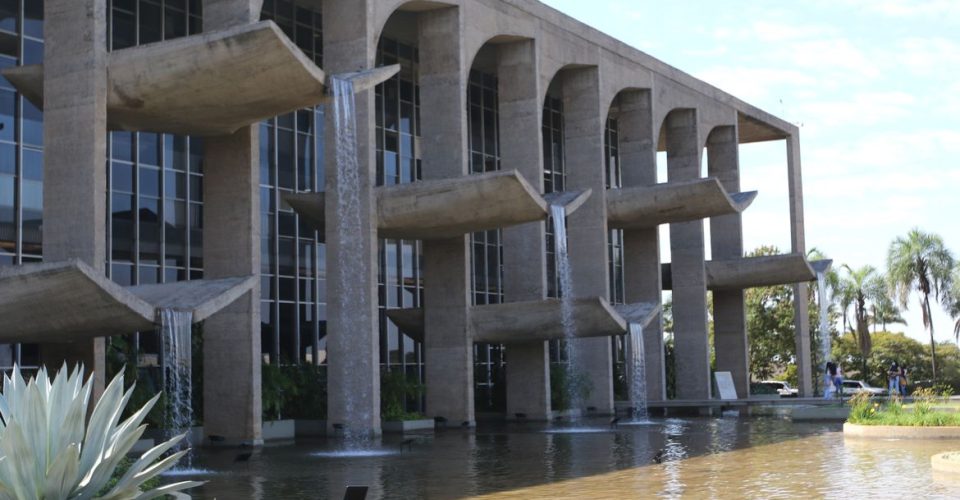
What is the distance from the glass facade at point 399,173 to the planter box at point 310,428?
6.57 m

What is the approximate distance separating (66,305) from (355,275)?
33.7ft

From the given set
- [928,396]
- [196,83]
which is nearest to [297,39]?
[196,83]

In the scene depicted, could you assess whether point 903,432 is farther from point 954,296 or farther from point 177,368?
point 954,296

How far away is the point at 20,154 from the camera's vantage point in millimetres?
27734

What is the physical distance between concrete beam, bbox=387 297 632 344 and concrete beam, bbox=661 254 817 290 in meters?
12.8

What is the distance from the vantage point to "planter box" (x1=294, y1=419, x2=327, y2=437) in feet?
102

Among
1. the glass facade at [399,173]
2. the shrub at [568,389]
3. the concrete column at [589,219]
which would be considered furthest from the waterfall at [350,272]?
the concrete column at [589,219]

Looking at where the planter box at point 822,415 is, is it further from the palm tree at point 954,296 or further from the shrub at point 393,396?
the palm tree at point 954,296

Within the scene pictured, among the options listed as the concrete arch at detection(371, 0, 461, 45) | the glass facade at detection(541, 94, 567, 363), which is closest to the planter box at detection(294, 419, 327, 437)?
the concrete arch at detection(371, 0, 461, 45)

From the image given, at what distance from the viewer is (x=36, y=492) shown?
8.13 meters

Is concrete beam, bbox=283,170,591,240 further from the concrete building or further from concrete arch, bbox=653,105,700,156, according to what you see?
concrete arch, bbox=653,105,700,156

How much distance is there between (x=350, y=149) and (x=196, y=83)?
710cm

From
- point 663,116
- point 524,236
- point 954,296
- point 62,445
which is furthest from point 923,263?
point 62,445

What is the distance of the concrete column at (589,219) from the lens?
3934 cm
